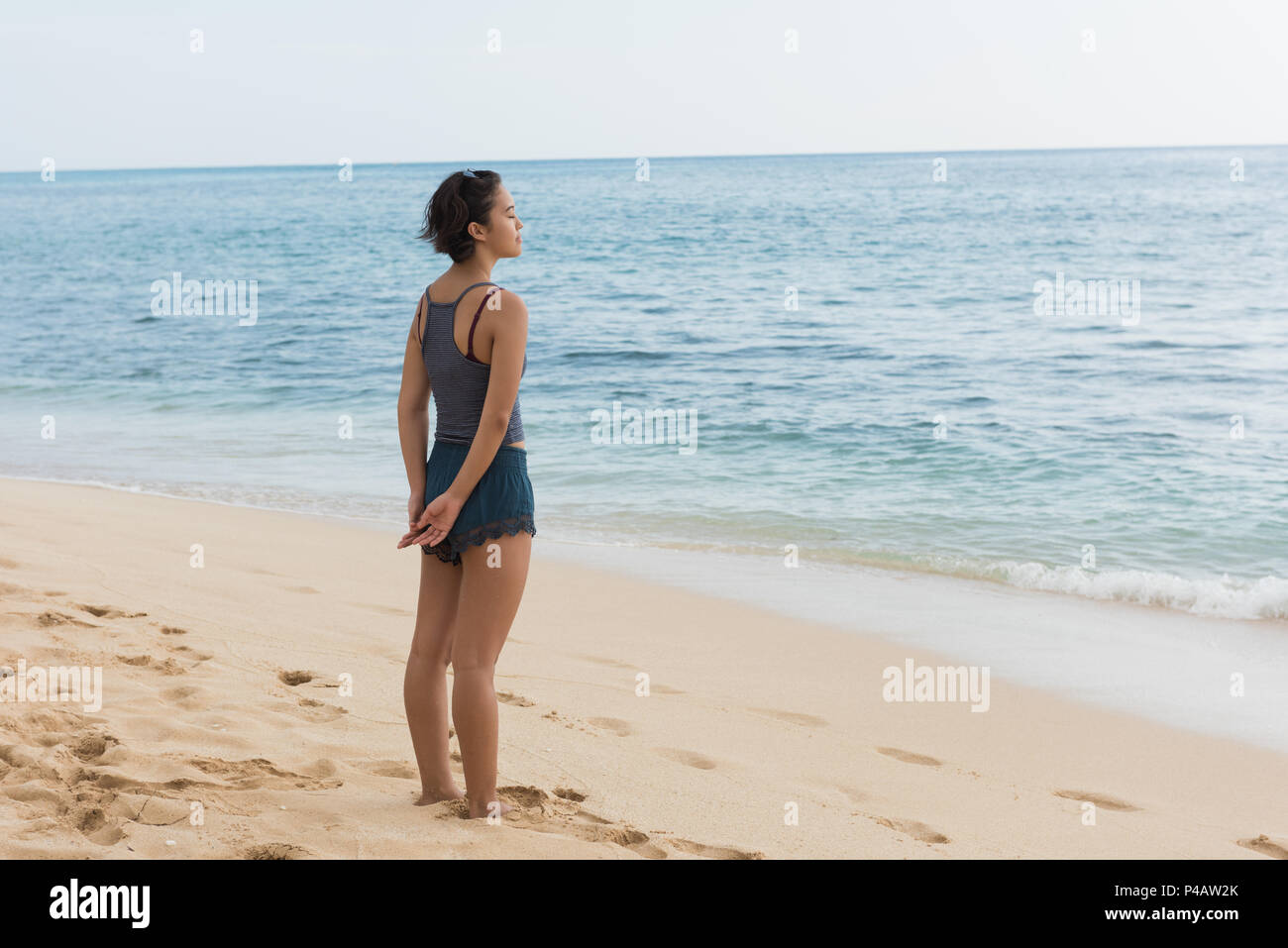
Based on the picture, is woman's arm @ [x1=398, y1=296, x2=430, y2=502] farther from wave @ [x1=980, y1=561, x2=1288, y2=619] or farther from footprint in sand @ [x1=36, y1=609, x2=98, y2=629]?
wave @ [x1=980, y1=561, x2=1288, y2=619]

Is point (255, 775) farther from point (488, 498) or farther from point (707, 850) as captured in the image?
point (707, 850)

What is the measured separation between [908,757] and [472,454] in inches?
91.6

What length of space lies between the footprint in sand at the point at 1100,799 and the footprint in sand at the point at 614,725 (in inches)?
64.6

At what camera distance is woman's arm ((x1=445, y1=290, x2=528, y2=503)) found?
2873 mm

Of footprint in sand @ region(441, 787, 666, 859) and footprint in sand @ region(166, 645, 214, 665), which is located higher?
footprint in sand @ region(166, 645, 214, 665)

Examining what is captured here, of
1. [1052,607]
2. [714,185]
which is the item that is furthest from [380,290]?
[714,185]

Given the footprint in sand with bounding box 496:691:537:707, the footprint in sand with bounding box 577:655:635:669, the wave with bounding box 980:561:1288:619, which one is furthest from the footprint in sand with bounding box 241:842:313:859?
the wave with bounding box 980:561:1288:619

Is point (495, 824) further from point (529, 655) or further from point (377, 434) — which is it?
point (377, 434)

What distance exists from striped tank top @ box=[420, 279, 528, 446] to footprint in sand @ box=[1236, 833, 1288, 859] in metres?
2.79

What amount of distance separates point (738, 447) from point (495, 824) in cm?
792

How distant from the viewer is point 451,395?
3.00 metres

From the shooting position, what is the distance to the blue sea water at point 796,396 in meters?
8.08

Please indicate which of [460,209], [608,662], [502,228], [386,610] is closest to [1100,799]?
[608,662]

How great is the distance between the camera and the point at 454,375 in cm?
298
